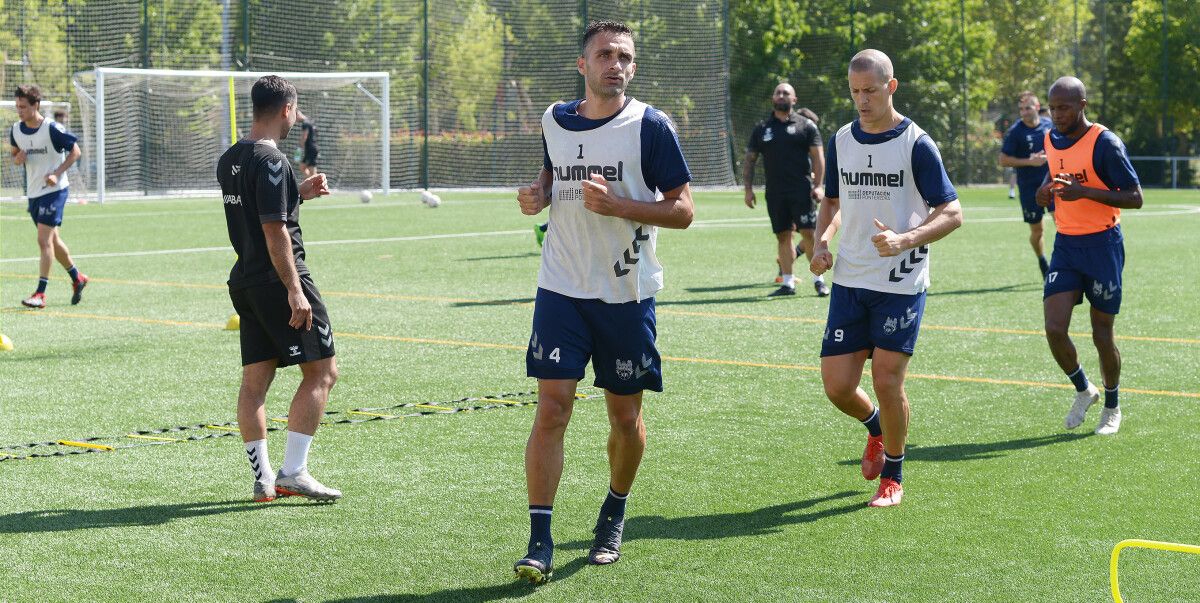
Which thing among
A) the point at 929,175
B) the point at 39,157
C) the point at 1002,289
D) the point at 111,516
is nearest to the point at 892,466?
the point at 929,175

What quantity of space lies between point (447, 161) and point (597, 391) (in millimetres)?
30067

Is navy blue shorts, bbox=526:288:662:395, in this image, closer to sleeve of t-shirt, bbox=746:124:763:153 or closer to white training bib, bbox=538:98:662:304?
white training bib, bbox=538:98:662:304

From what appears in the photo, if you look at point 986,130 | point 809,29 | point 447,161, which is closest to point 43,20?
point 447,161

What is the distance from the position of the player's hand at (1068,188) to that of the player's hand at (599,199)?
3717mm

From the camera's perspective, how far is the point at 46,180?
15156 millimetres

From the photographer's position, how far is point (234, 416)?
897cm

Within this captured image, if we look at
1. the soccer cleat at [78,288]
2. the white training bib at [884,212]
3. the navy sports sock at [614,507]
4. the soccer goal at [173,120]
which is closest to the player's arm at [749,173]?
the soccer cleat at [78,288]

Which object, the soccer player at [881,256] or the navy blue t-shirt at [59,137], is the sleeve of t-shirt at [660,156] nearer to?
the soccer player at [881,256]

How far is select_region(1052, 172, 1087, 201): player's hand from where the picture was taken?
8211 mm

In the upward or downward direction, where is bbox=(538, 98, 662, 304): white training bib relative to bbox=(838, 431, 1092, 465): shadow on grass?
upward

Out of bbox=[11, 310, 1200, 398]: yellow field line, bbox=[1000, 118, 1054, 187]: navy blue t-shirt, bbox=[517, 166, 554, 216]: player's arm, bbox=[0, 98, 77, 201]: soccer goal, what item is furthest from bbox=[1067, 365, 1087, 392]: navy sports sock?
bbox=[0, 98, 77, 201]: soccer goal

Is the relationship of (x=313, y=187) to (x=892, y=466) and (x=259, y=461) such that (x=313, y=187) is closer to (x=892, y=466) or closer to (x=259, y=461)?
(x=259, y=461)

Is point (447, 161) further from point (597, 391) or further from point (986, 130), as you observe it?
point (597, 391)

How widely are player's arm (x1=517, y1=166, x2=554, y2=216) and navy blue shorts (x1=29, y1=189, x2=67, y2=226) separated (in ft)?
35.4
